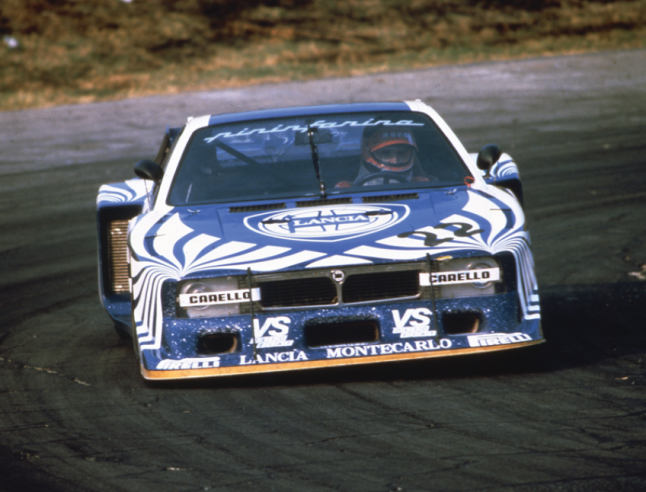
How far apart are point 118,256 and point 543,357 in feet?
9.28

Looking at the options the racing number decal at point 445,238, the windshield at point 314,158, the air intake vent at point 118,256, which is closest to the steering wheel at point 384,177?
the windshield at point 314,158

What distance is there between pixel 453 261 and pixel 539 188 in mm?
7384

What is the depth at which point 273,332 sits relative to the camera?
475cm

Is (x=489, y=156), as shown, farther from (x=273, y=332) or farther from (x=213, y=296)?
(x=213, y=296)

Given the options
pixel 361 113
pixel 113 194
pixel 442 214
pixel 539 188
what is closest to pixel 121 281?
pixel 113 194

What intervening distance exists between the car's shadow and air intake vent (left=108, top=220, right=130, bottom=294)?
159 centimetres

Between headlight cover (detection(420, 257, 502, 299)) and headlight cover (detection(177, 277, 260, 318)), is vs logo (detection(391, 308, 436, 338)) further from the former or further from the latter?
headlight cover (detection(177, 277, 260, 318))

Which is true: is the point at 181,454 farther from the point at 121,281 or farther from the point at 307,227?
the point at 121,281

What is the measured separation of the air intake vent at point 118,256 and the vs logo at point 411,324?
93.8 inches

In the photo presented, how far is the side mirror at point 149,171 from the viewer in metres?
5.96

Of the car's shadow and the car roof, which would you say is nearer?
the car's shadow

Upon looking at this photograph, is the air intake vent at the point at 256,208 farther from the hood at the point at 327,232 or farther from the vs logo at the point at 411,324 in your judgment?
the vs logo at the point at 411,324

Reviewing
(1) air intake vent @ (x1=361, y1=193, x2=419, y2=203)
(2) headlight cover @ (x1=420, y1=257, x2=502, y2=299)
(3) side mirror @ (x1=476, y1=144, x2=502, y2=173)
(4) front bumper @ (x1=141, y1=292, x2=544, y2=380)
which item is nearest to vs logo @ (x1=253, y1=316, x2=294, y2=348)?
(4) front bumper @ (x1=141, y1=292, x2=544, y2=380)

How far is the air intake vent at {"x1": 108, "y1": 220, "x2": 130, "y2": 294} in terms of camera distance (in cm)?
648
